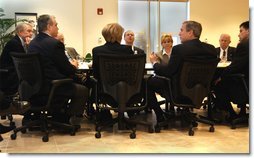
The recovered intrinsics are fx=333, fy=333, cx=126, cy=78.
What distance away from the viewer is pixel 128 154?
9.00ft

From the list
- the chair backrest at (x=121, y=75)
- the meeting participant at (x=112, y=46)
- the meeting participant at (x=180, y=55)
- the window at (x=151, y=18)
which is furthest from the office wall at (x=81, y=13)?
the chair backrest at (x=121, y=75)

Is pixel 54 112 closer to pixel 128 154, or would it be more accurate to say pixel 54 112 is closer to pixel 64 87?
pixel 64 87

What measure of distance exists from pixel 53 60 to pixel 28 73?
28cm

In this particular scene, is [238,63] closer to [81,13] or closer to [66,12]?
[81,13]

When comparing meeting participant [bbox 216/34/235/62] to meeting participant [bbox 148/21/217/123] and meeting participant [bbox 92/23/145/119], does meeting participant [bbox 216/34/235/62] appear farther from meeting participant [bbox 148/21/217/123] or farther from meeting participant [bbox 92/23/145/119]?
meeting participant [bbox 92/23/145/119]

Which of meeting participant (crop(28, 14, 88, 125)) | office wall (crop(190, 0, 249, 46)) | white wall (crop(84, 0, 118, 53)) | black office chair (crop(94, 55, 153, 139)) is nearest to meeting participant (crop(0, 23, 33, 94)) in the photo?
meeting participant (crop(28, 14, 88, 125))

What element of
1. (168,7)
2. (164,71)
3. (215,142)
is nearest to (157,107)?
(164,71)

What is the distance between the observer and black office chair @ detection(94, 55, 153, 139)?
127 inches

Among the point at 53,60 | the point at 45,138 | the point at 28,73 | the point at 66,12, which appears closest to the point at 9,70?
the point at 28,73

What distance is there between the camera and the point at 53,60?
336cm

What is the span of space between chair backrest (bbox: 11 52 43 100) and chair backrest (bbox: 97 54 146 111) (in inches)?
23.9

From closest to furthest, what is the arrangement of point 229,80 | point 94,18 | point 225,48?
point 229,80, point 225,48, point 94,18

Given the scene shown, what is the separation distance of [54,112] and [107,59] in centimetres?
93

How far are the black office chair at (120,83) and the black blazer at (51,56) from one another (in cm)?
38
